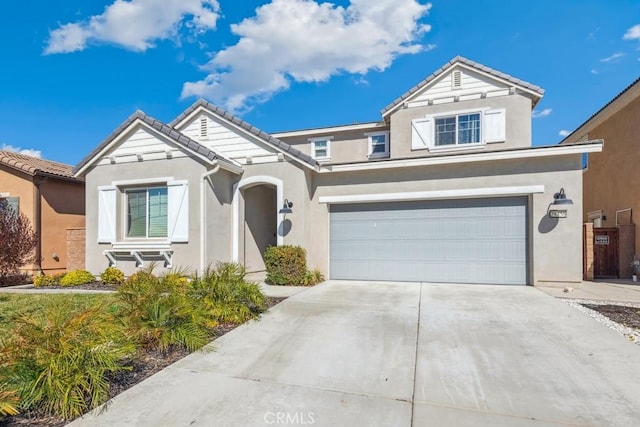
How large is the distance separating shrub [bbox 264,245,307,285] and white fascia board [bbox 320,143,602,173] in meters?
2.94

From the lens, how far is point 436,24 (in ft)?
40.3

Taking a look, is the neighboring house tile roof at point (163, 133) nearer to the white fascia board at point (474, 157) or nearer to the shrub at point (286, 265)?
the shrub at point (286, 265)

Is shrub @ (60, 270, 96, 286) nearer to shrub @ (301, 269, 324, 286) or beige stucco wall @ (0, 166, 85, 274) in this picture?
beige stucco wall @ (0, 166, 85, 274)

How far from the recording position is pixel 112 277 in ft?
33.0

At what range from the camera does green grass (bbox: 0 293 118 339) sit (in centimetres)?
657

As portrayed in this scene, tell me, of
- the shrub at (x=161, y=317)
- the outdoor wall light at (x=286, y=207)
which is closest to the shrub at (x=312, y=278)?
the outdoor wall light at (x=286, y=207)

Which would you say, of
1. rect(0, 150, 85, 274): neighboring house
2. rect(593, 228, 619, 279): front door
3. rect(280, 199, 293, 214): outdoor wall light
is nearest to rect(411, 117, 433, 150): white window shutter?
rect(593, 228, 619, 279): front door

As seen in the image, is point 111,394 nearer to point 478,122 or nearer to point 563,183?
point 563,183

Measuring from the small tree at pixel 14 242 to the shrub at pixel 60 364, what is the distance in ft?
31.7

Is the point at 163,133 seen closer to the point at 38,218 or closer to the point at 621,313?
the point at 38,218

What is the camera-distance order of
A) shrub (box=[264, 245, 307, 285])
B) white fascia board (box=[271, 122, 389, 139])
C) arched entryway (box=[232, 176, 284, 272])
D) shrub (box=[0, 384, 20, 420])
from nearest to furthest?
shrub (box=[0, 384, 20, 420]) < shrub (box=[264, 245, 307, 285]) < arched entryway (box=[232, 176, 284, 272]) < white fascia board (box=[271, 122, 389, 139])

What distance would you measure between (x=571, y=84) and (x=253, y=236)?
578 inches

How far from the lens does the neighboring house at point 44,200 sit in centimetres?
1202

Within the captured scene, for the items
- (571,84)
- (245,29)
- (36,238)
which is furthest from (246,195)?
(571,84)
